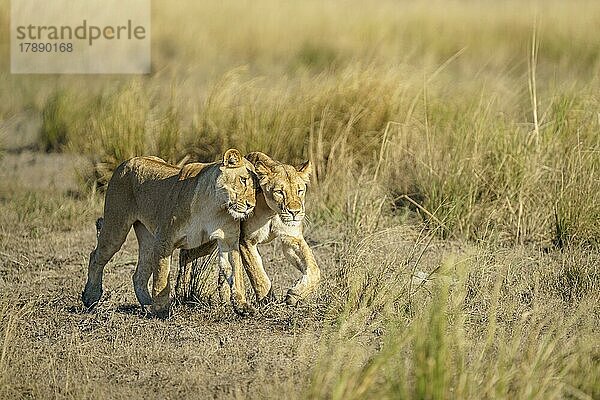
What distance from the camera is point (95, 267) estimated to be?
7.59 meters

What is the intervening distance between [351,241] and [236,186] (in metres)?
2.23

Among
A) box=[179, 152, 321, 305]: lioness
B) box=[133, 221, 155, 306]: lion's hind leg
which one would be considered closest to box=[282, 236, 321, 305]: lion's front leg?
box=[179, 152, 321, 305]: lioness

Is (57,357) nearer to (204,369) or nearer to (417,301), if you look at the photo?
(204,369)

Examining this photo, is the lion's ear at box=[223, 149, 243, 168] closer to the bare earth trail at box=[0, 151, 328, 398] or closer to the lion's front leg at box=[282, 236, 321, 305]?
the lion's front leg at box=[282, 236, 321, 305]

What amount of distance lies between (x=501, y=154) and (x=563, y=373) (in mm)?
4368

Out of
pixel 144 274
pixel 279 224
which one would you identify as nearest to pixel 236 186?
pixel 279 224

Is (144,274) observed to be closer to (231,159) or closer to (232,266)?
(232,266)

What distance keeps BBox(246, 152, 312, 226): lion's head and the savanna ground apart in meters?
0.59

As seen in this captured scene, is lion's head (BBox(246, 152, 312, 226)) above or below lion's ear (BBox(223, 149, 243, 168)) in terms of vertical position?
below

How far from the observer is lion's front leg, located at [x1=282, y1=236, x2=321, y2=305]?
652 centimetres

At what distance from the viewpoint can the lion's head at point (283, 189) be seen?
6352 millimetres

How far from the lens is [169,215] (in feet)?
22.5

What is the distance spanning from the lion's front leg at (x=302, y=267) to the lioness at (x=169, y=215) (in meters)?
0.28

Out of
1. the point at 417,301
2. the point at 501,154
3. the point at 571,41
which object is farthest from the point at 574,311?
the point at 571,41
